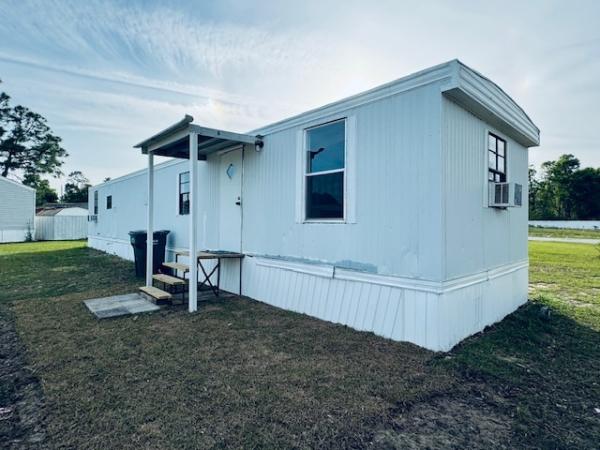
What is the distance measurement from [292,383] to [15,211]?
23.6m

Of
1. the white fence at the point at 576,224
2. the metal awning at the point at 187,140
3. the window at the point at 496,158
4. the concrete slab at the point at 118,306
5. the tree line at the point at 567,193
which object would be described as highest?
the tree line at the point at 567,193

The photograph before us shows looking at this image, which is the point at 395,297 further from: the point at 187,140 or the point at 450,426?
the point at 187,140

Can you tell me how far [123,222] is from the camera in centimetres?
1205

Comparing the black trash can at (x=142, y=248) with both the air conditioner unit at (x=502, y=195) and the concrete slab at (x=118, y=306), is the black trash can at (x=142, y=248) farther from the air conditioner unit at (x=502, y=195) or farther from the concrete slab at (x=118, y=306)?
the air conditioner unit at (x=502, y=195)

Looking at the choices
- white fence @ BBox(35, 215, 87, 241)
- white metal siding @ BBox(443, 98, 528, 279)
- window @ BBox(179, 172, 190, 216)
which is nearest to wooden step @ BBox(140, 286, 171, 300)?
window @ BBox(179, 172, 190, 216)

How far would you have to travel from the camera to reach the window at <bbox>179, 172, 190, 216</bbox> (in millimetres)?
8016

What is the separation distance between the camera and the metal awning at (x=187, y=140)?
4.96 meters

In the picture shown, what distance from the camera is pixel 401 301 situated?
3.76 metres

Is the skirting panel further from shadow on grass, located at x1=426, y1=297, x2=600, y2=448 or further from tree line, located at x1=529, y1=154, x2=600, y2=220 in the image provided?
tree line, located at x1=529, y1=154, x2=600, y2=220

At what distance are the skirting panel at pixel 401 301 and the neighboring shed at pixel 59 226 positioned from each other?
20590mm

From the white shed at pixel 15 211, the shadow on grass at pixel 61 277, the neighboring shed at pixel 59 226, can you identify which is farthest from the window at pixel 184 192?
the white shed at pixel 15 211

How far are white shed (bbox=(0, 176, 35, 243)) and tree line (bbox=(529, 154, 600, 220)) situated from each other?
46.1m

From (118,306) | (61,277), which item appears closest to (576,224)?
(118,306)

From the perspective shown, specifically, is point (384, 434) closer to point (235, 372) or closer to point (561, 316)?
point (235, 372)
